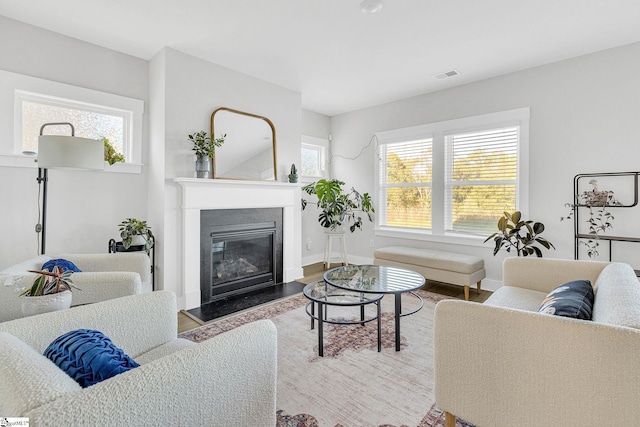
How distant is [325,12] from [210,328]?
9.27 feet

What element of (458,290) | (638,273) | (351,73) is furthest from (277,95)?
(638,273)

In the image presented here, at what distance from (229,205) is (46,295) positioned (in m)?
2.23

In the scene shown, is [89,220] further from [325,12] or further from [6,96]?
[325,12]

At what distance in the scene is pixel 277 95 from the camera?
162 inches

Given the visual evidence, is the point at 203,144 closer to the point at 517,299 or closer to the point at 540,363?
the point at 517,299

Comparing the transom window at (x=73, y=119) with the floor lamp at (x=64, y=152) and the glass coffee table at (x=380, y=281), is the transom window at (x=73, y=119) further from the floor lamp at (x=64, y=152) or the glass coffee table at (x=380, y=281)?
the glass coffee table at (x=380, y=281)

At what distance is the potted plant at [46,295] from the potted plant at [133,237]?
60.7 inches

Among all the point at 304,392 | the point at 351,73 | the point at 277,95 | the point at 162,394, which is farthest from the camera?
the point at 277,95

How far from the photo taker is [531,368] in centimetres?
122

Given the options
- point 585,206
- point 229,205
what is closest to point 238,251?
point 229,205

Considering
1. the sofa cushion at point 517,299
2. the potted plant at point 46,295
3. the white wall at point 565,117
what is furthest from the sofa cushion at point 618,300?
the potted plant at point 46,295

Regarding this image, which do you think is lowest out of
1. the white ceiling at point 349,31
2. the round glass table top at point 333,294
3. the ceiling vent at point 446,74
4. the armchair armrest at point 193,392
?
the round glass table top at point 333,294

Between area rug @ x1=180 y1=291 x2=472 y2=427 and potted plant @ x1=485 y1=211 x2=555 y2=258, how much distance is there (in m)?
1.27

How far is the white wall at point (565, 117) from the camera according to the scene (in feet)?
9.96
